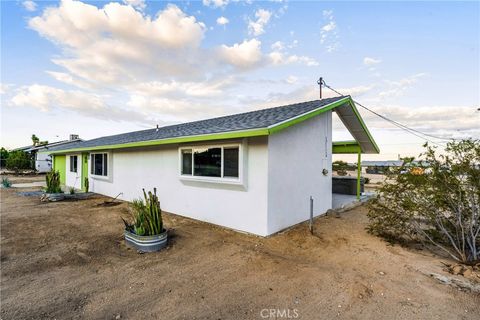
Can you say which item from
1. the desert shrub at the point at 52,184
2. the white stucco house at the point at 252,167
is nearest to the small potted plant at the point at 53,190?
the desert shrub at the point at 52,184

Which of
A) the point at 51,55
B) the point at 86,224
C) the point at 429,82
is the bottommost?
the point at 86,224

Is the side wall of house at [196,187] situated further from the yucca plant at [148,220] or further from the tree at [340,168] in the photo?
the tree at [340,168]

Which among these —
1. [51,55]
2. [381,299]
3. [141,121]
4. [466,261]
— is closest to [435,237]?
[466,261]

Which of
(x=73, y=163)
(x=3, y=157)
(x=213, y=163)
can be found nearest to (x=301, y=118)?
(x=213, y=163)

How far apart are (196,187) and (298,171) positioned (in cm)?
314

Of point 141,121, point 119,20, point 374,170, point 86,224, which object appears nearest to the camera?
point 86,224

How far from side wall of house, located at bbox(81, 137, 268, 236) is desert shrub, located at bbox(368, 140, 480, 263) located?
9.74 ft

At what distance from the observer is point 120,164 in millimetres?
10844

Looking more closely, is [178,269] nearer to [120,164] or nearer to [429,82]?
[120,164]

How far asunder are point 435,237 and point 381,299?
3.34 metres

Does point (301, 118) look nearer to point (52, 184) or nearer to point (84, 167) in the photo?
point (52, 184)

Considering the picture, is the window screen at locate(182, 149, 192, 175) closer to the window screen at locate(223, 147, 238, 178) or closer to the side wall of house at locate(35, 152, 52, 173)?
the window screen at locate(223, 147, 238, 178)

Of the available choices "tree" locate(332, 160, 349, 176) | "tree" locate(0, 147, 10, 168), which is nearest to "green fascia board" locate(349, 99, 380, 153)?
"tree" locate(332, 160, 349, 176)

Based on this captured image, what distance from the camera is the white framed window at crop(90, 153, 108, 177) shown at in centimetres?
1191
